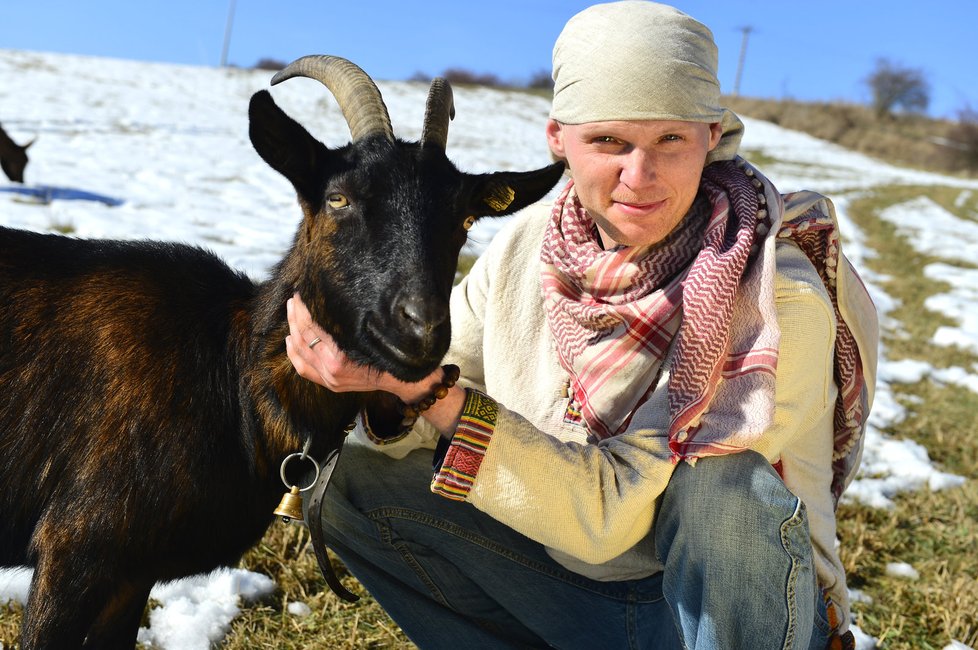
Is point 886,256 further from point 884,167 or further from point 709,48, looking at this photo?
point 884,167

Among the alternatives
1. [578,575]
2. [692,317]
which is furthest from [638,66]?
[578,575]

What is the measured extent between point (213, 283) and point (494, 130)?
77.2 feet

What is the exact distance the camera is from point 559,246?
2.86 meters

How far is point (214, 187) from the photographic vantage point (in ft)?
33.4

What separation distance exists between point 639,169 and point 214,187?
849cm

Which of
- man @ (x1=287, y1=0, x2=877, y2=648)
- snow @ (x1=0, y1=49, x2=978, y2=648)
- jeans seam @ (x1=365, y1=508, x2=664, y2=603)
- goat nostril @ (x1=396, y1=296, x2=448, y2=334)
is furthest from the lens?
snow @ (x1=0, y1=49, x2=978, y2=648)

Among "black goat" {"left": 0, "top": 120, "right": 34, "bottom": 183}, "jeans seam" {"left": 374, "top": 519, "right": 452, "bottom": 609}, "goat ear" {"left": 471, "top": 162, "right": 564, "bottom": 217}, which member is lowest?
"jeans seam" {"left": 374, "top": 519, "right": 452, "bottom": 609}

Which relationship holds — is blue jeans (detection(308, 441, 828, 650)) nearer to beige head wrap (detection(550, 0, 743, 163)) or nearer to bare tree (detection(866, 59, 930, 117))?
beige head wrap (detection(550, 0, 743, 163))

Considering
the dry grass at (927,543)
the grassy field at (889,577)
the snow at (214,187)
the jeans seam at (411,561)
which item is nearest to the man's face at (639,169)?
the jeans seam at (411,561)

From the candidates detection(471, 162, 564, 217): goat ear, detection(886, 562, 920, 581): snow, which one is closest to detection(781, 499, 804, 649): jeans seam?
detection(471, 162, 564, 217): goat ear

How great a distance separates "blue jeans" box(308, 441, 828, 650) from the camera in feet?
7.20

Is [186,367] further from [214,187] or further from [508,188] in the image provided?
[214,187]

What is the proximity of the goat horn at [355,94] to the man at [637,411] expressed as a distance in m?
0.51

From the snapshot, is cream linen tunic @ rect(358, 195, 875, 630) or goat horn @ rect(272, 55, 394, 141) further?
goat horn @ rect(272, 55, 394, 141)
